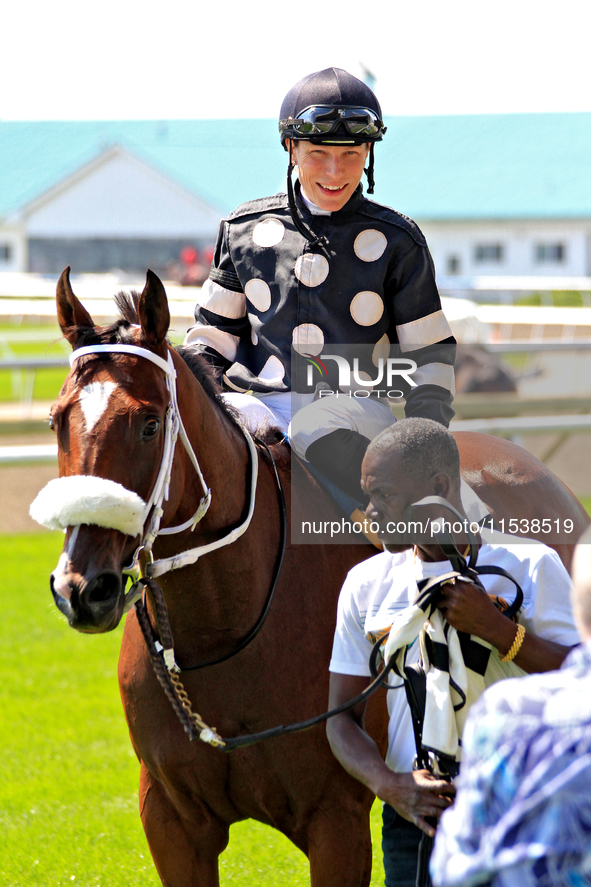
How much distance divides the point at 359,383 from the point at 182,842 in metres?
1.32

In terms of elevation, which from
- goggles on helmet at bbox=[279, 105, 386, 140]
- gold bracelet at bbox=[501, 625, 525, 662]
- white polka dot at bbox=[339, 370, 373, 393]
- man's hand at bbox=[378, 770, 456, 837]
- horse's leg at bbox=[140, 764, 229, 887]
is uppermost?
goggles on helmet at bbox=[279, 105, 386, 140]

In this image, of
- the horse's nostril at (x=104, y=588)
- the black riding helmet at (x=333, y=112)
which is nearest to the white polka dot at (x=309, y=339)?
the black riding helmet at (x=333, y=112)

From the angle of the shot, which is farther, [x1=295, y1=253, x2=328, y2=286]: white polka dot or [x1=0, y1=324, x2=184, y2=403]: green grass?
[x1=0, y1=324, x2=184, y2=403]: green grass

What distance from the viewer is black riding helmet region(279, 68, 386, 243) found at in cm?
277

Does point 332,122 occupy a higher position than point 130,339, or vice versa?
point 332,122

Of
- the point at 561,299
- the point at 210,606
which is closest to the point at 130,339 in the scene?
the point at 210,606

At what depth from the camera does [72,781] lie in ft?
14.9

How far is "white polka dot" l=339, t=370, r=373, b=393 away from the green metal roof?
124ft

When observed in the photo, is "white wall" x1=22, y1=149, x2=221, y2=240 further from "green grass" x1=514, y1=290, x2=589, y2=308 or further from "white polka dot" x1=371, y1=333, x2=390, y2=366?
"white polka dot" x1=371, y1=333, x2=390, y2=366

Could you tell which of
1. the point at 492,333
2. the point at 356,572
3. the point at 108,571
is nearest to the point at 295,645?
the point at 356,572

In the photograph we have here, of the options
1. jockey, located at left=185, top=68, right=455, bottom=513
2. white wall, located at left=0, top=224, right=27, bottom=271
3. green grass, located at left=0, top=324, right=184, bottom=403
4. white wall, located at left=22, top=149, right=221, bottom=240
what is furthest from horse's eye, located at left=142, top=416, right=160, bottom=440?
white wall, located at left=22, top=149, right=221, bottom=240

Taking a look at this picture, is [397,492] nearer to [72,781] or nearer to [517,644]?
[517,644]

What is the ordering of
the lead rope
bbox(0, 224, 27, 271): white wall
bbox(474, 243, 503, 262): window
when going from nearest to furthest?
the lead rope, bbox(474, 243, 503, 262): window, bbox(0, 224, 27, 271): white wall

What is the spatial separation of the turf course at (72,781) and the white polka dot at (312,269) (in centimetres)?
121
